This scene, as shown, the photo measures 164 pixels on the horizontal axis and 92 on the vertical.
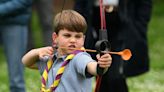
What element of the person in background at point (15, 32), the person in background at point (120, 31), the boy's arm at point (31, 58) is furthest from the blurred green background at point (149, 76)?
the boy's arm at point (31, 58)

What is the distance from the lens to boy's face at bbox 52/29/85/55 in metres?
4.89

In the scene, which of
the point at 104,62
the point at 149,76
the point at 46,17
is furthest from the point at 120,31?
the point at 46,17

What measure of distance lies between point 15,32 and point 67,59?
2.33m

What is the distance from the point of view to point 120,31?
23.8 ft

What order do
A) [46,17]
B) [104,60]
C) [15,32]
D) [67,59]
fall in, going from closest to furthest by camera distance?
[104,60] < [67,59] < [15,32] < [46,17]

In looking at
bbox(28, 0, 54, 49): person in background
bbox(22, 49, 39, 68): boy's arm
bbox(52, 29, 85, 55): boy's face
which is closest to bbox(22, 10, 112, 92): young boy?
bbox(52, 29, 85, 55): boy's face

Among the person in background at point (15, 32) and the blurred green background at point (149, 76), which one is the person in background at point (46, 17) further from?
the person in background at point (15, 32)

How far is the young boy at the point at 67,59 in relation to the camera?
15.9 feet

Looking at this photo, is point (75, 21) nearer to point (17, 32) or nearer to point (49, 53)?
point (49, 53)

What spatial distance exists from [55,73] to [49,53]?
0.16 metres

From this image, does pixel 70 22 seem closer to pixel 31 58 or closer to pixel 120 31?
pixel 31 58

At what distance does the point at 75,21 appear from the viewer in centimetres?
497

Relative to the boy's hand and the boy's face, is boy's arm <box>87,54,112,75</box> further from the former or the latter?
the boy's face

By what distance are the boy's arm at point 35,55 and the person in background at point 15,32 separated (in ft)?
5.54
